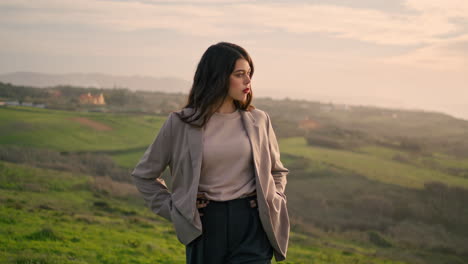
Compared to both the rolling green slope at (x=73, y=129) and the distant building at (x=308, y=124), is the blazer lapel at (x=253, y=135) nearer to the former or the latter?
the rolling green slope at (x=73, y=129)

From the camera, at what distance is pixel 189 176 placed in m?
2.81

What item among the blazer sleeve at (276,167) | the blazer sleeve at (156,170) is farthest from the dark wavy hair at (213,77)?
the blazer sleeve at (276,167)

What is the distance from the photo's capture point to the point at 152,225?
43.0ft

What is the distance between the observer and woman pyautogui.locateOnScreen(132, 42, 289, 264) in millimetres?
2775

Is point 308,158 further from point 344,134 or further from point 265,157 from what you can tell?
point 265,157

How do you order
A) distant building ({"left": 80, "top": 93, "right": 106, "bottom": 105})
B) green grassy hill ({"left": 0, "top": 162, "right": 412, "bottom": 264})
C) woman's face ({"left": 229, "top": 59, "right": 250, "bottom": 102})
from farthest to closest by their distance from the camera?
distant building ({"left": 80, "top": 93, "right": 106, "bottom": 105}) < green grassy hill ({"left": 0, "top": 162, "right": 412, "bottom": 264}) < woman's face ({"left": 229, "top": 59, "right": 250, "bottom": 102})

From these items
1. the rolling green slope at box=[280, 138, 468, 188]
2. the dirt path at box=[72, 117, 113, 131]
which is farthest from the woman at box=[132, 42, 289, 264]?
the dirt path at box=[72, 117, 113, 131]

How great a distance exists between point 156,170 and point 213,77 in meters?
0.76

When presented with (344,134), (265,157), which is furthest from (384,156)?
(265,157)

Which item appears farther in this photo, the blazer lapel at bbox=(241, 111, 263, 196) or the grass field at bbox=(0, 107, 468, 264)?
the grass field at bbox=(0, 107, 468, 264)

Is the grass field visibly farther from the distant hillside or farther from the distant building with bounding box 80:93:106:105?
the distant hillside

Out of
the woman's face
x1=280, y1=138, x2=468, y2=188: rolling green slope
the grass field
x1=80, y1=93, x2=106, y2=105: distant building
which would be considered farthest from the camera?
x1=80, y1=93, x2=106, y2=105: distant building

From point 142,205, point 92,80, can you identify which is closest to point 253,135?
point 142,205

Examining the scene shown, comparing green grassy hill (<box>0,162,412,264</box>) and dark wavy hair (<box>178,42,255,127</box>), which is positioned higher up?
dark wavy hair (<box>178,42,255,127</box>)
